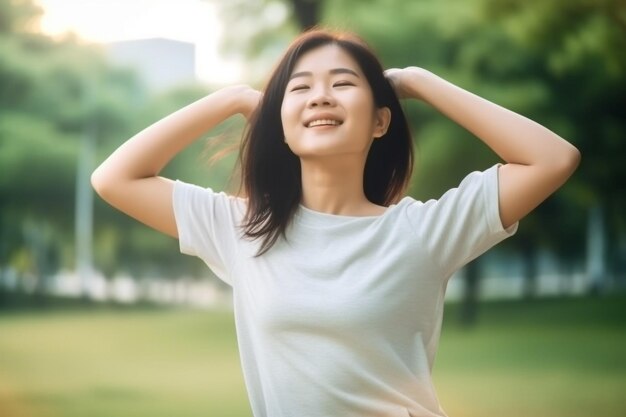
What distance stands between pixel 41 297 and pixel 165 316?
45cm

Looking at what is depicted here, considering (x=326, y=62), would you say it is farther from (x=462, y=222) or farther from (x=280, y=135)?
(x=462, y=222)

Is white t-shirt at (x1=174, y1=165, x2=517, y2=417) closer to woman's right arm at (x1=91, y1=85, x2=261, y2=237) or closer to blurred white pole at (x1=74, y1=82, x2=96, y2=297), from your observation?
woman's right arm at (x1=91, y1=85, x2=261, y2=237)

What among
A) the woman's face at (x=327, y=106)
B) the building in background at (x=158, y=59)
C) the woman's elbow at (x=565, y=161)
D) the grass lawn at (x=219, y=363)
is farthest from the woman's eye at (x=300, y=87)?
the grass lawn at (x=219, y=363)

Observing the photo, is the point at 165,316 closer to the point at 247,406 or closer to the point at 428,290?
→ the point at 247,406

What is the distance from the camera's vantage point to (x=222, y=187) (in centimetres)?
320

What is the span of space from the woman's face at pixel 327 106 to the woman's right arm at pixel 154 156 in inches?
2.5

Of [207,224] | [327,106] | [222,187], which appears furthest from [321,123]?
[222,187]

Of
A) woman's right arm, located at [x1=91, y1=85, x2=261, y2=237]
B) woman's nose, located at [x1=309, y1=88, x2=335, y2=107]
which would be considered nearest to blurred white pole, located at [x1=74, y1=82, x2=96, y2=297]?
woman's right arm, located at [x1=91, y1=85, x2=261, y2=237]

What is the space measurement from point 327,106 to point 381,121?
0.09 meters

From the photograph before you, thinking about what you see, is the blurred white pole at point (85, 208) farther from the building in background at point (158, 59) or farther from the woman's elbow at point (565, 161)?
the woman's elbow at point (565, 161)

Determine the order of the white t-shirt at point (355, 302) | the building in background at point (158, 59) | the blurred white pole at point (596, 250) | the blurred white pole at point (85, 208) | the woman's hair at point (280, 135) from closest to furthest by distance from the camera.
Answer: the white t-shirt at point (355, 302), the woman's hair at point (280, 135), the building in background at point (158, 59), the blurred white pole at point (596, 250), the blurred white pole at point (85, 208)

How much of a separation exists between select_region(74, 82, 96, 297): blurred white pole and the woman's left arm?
256cm

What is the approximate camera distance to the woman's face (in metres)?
0.96

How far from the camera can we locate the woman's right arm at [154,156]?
1.01 meters
